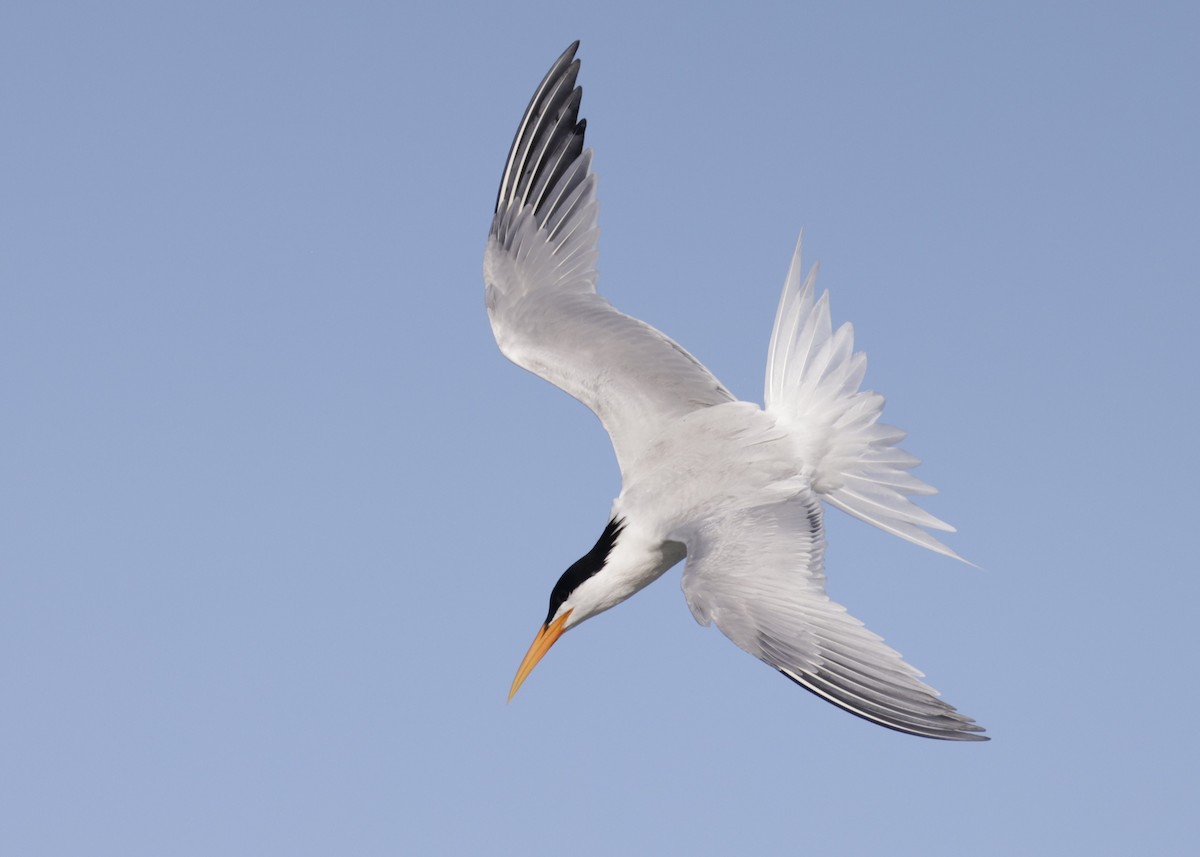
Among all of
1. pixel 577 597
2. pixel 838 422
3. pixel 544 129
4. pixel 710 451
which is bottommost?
pixel 577 597

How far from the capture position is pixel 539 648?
6785 millimetres

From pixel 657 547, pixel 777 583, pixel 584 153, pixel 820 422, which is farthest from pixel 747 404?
pixel 584 153

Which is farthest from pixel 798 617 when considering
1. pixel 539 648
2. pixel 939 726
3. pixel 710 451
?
pixel 539 648

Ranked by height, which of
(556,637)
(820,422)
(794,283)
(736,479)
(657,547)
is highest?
(794,283)

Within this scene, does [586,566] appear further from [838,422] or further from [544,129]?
[544,129]

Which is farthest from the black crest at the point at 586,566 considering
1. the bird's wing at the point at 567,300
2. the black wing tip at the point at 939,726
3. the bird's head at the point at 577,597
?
the black wing tip at the point at 939,726

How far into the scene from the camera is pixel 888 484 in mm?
6809

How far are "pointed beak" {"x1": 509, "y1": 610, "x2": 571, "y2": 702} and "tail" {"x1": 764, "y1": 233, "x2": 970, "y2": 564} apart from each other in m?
1.48

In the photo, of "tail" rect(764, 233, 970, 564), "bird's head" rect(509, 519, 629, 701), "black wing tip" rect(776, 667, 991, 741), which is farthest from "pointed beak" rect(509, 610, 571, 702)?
"black wing tip" rect(776, 667, 991, 741)

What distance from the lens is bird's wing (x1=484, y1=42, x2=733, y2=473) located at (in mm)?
7234

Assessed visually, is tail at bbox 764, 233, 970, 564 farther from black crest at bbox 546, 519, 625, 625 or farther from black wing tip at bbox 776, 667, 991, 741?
black wing tip at bbox 776, 667, 991, 741

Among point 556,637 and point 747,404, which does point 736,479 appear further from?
point 556,637

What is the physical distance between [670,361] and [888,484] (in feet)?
4.44

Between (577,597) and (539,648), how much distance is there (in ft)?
1.14
